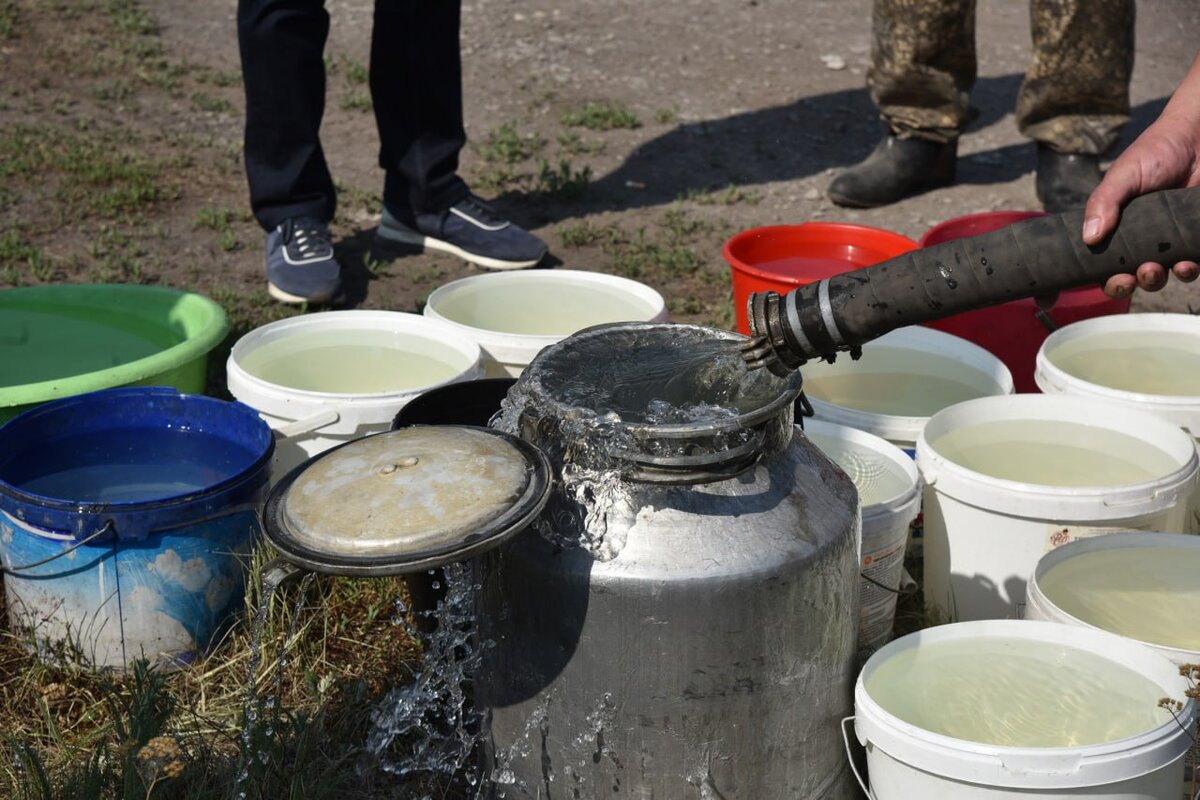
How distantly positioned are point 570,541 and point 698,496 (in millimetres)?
204

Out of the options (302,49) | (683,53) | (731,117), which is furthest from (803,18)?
(302,49)

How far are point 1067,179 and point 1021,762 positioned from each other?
347cm

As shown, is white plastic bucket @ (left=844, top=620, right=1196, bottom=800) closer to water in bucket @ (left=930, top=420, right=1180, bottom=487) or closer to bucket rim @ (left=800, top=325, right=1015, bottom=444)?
water in bucket @ (left=930, top=420, right=1180, bottom=487)

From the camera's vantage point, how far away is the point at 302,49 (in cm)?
383

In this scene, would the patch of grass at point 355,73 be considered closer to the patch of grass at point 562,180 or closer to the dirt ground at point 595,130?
the dirt ground at point 595,130

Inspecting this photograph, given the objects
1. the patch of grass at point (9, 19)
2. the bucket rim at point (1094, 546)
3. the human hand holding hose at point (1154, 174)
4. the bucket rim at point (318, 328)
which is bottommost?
the bucket rim at point (1094, 546)

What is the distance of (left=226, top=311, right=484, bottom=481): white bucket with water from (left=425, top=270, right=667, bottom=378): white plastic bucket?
0.58 ft

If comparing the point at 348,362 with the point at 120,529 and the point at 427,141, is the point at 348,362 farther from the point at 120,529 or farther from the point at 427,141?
the point at 427,141

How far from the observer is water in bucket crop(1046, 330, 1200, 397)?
301cm

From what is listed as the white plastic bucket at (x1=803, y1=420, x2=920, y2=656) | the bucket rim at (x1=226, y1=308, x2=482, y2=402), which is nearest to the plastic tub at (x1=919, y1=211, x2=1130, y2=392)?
the white plastic bucket at (x1=803, y1=420, x2=920, y2=656)

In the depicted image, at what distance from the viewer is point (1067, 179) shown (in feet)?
15.5

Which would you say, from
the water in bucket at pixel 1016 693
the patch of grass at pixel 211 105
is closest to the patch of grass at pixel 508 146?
the patch of grass at pixel 211 105

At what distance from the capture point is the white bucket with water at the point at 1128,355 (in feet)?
9.77

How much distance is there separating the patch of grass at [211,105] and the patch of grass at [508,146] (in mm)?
1339
